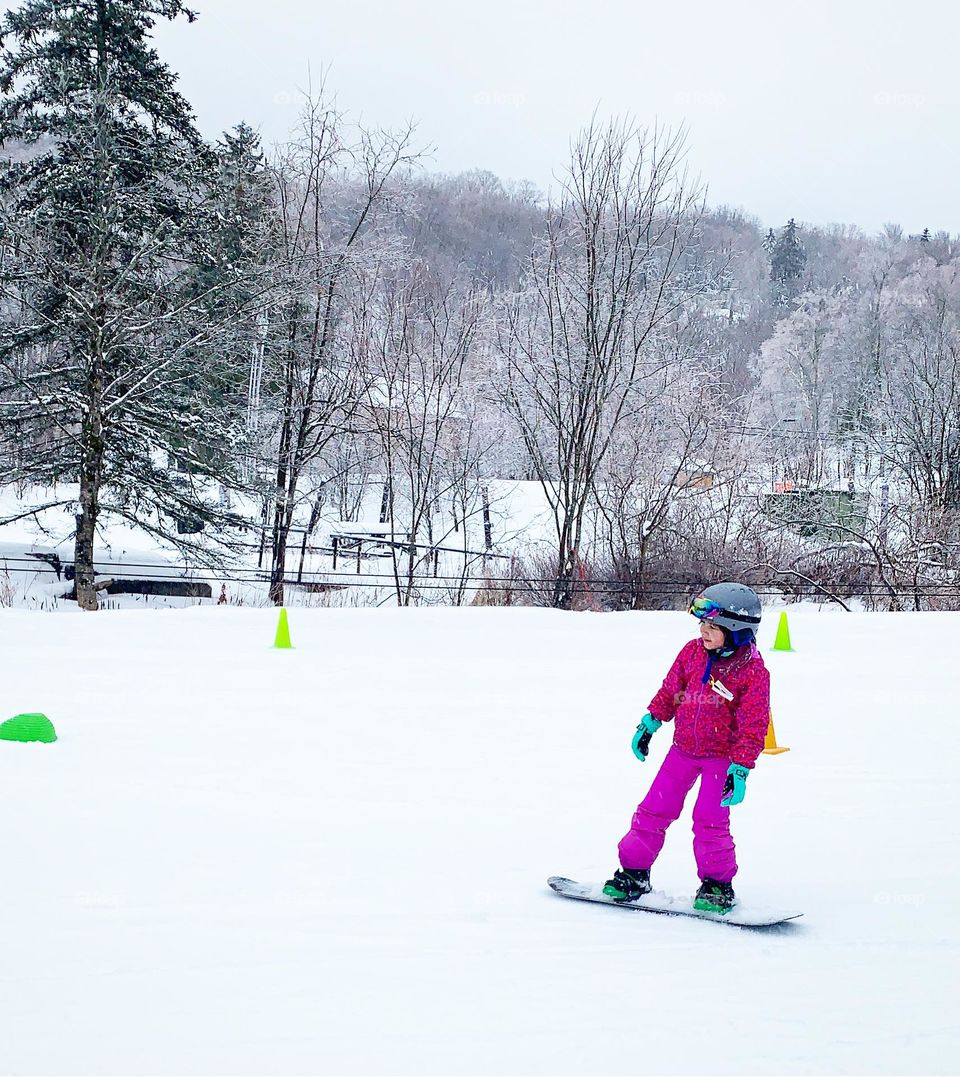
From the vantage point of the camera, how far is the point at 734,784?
3.92 metres

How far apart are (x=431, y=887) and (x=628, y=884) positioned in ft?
2.81

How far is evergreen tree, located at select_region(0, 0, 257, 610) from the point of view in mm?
15898

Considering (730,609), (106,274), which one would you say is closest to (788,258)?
(106,274)

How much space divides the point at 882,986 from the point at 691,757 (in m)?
1.07

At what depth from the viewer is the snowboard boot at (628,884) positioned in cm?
413

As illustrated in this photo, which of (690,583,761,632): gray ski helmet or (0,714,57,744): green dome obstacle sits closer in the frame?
(690,583,761,632): gray ski helmet

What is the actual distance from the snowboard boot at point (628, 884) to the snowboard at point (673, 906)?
21 mm

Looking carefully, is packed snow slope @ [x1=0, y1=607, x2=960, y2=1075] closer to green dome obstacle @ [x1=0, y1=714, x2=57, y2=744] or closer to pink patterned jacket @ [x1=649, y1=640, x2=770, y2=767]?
green dome obstacle @ [x1=0, y1=714, x2=57, y2=744]

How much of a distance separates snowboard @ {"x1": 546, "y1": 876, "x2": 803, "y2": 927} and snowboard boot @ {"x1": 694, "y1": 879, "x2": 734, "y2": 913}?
17 mm

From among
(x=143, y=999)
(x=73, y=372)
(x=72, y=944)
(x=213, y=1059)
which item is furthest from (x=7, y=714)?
(x=73, y=372)

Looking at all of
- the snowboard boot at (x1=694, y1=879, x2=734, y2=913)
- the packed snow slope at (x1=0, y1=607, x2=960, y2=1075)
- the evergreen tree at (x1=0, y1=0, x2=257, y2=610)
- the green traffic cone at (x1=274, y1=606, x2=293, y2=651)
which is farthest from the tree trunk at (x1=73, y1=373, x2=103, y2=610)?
the snowboard boot at (x1=694, y1=879, x2=734, y2=913)

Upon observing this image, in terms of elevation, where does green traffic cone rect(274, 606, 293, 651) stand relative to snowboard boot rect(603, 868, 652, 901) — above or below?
above

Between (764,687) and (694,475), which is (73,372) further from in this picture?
(764,687)

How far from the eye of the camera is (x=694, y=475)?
22281 mm
